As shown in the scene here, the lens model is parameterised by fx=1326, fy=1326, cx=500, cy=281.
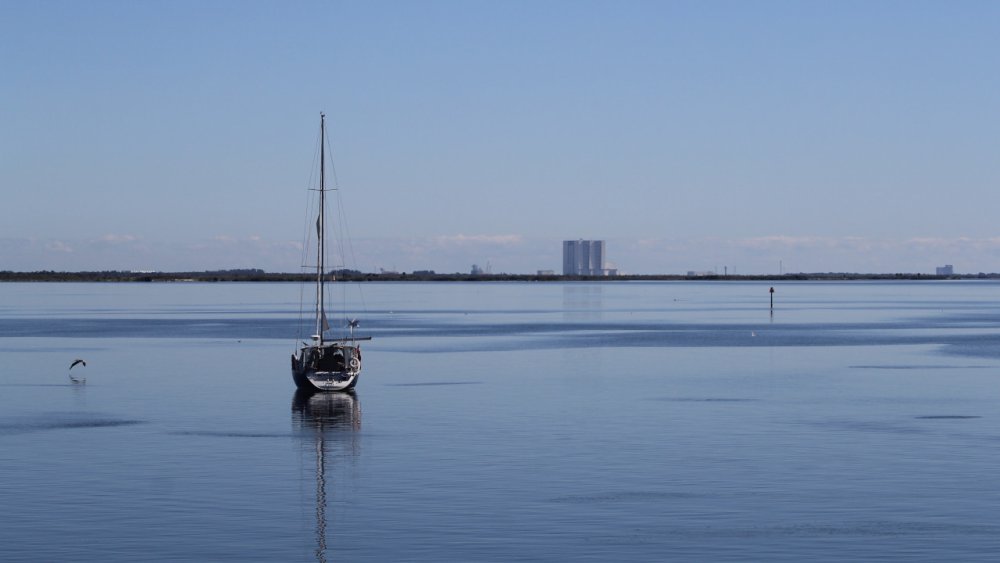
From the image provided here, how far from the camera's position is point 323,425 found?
5478cm

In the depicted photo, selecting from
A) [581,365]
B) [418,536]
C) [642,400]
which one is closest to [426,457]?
[418,536]

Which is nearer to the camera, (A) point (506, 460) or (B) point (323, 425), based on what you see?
(A) point (506, 460)

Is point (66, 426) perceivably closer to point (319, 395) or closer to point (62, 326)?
point (319, 395)

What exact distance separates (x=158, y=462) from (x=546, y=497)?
1393 centimetres

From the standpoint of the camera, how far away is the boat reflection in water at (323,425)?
3834cm

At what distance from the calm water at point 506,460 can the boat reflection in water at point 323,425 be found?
0.63 ft

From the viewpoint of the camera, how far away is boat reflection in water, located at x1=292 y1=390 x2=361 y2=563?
38.3 meters

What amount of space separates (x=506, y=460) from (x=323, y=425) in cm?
1407

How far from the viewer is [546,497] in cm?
3625

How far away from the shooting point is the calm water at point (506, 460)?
31.0 meters

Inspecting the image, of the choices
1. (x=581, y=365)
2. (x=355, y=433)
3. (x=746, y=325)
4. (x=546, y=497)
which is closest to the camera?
(x=546, y=497)

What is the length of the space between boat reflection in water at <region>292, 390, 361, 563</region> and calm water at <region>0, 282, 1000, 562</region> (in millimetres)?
192

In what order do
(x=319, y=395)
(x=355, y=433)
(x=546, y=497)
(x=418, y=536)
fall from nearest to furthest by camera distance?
Answer: (x=418, y=536) → (x=546, y=497) → (x=355, y=433) → (x=319, y=395)

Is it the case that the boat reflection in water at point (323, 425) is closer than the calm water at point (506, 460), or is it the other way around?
the calm water at point (506, 460)
